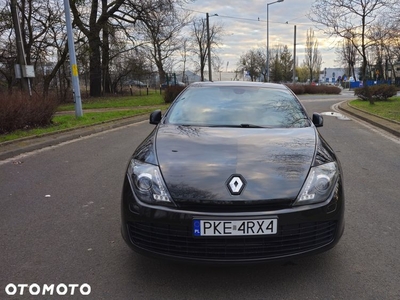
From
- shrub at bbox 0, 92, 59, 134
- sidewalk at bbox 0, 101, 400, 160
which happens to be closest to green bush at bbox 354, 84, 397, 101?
sidewalk at bbox 0, 101, 400, 160

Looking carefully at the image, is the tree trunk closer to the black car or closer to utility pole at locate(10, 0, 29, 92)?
utility pole at locate(10, 0, 29, 92)

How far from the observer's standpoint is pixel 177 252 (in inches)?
99.0

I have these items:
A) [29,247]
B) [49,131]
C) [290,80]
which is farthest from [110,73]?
[290,80]

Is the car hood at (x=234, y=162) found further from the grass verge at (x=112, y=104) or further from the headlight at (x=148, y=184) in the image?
the grass verge at (x=112, y=104)

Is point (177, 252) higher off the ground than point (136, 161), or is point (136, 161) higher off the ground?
point (136, 161)

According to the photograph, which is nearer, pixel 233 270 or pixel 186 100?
pixel 233 270

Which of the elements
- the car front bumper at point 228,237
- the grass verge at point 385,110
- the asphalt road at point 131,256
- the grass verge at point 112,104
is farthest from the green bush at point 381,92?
the car front bumper at point 228,237

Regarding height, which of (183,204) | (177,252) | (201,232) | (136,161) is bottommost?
(177,252)

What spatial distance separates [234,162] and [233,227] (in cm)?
55

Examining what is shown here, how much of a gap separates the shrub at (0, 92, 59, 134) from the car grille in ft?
26.3

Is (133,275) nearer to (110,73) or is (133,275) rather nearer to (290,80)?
(110,73)

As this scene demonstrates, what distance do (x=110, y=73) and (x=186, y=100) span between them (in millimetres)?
30848

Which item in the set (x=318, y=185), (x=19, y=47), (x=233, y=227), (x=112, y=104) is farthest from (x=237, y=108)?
(x=112, y=104)

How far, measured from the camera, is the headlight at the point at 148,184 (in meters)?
2.55
